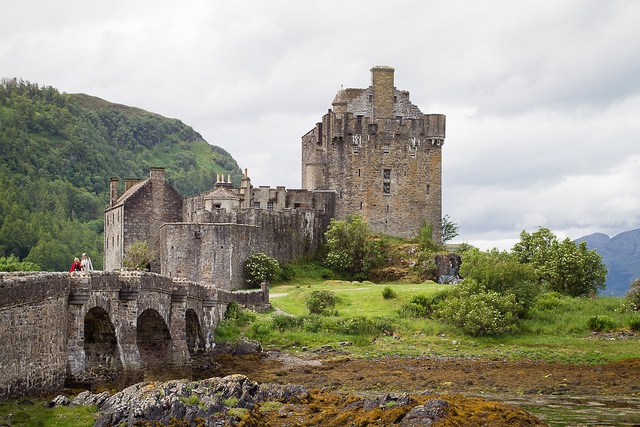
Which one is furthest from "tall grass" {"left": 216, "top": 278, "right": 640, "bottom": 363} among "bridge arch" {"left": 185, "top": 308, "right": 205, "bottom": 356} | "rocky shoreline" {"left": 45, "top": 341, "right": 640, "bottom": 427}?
"bridge arch" {"left": 185, "top": 308, "right": 205, "bottom": 356}

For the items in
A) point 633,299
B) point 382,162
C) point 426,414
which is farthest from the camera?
point 382,162

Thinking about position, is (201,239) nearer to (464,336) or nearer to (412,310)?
(412,310)

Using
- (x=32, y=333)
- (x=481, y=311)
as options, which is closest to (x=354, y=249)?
(x=481, y=311)

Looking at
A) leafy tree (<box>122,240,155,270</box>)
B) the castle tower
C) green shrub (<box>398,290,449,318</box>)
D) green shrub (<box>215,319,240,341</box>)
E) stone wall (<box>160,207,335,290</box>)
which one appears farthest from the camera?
the castle tower

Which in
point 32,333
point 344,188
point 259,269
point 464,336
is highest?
point 344,188

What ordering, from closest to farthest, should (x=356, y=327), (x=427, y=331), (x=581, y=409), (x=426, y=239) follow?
(x=581, y=409) → (x=356, y=327) → (x=427, y=331) → (x=426, y=239)

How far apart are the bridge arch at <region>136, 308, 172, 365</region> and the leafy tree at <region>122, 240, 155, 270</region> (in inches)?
944

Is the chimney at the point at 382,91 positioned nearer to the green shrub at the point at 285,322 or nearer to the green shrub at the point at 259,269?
the green shrub at the point at 259,269

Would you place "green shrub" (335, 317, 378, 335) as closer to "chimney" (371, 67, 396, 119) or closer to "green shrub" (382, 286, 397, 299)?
"green shrub" (382, 286, 397, 299)

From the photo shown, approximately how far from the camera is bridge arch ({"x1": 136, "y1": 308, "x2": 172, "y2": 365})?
3112 centimetres

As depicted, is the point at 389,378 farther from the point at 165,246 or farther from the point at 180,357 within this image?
the point at 165,246

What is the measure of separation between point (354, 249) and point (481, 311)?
68.5 feet

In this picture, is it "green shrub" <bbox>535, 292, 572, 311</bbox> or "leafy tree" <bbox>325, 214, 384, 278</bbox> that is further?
"leafy tree" <bbox>325, 214, 384, 278</bbox>

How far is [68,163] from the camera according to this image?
431ft
